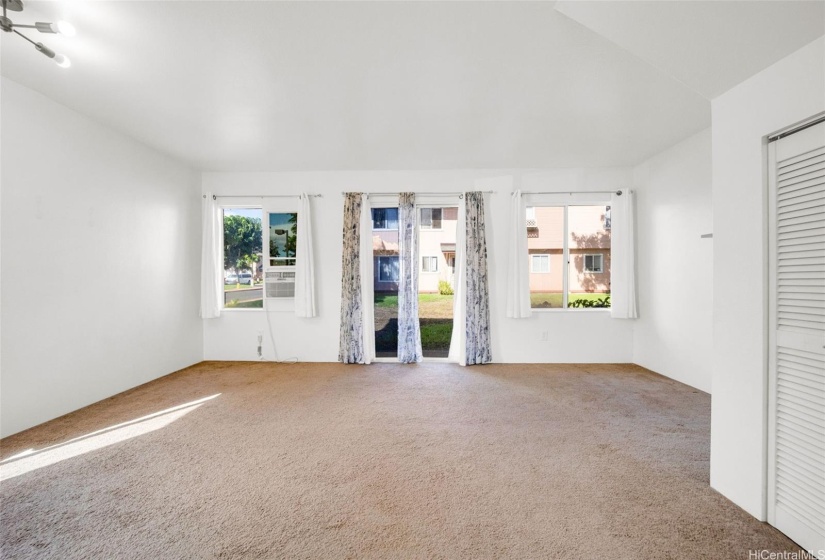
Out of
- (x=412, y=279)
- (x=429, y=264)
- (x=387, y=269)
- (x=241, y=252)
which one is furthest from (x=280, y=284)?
(x=429, y=264)

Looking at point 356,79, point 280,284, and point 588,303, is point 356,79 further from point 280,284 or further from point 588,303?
point 588,303

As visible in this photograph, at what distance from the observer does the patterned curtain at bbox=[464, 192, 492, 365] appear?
4191mm

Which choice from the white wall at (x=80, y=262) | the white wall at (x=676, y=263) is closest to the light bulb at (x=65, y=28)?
the white wall at (x=80, y=262)

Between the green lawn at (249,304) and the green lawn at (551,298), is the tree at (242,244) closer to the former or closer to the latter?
the green lawn at (249,304)

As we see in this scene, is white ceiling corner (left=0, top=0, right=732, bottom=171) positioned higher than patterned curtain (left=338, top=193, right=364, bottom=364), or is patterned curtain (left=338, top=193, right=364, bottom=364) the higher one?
white ceiling corner (left=0, top=0, right=732, bottom=171)

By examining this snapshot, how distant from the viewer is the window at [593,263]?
14.6 ft

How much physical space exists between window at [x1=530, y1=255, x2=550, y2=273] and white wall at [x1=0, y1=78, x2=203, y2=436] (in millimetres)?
4738

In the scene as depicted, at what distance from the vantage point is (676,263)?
365 cm

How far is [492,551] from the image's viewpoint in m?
A: 1.38

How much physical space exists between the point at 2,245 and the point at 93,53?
1.57 meters

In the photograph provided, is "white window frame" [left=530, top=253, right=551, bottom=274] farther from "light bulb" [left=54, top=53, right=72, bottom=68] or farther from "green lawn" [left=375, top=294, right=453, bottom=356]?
"light bulb" [left=54, top=53, right=72, bottom=68]

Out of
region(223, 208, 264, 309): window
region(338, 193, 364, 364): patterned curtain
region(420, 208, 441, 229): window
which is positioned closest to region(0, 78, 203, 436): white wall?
region(223, 208, 264, 309): window

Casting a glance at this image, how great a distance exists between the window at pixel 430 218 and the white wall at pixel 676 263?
8.71 ft

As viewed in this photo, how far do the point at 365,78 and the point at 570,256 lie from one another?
139 inches
